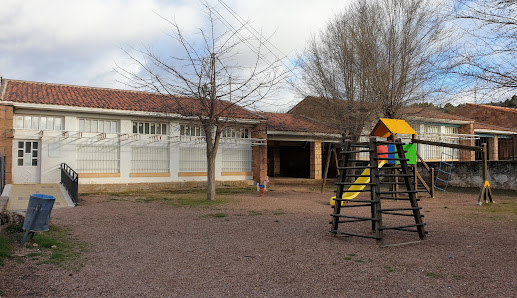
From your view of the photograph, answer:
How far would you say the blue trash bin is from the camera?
638cm

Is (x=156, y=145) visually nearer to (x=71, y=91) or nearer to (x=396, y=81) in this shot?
(x=71, y=91)

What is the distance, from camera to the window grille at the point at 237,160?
20031 millimetres

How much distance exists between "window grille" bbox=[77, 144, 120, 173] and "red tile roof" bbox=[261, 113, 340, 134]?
763cm

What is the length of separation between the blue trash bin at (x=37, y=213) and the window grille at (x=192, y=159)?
12193mm

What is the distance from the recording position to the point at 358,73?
56.6 feet

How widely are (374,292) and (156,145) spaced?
14965 millimetres

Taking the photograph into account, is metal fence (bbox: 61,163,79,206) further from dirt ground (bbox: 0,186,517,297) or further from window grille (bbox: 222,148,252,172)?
window grille (bbox: 222,148,252,172)

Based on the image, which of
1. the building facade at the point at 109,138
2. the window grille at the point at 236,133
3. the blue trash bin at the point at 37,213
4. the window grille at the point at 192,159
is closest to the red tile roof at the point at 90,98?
the building facade at the point at 109,138

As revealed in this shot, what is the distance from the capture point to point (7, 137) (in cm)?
1480

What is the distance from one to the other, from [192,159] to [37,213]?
499 inches

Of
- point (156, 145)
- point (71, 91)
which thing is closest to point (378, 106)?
point (156, 145)

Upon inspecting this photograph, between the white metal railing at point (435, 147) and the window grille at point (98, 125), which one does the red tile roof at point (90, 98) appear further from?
the white metal railing at point (435, 147)

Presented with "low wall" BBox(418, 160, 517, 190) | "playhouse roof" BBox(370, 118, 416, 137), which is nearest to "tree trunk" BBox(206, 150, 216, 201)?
"playhouse roof" BBox(370, 118, 416, 137)

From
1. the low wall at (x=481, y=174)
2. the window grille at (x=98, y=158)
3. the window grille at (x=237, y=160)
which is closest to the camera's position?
the window grille at (x=98, y=158)
